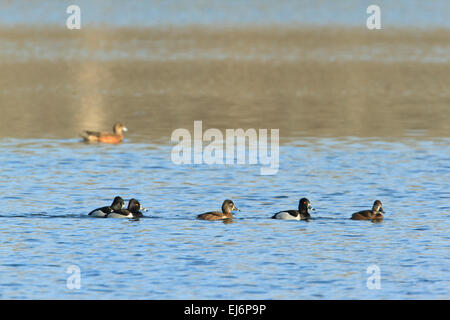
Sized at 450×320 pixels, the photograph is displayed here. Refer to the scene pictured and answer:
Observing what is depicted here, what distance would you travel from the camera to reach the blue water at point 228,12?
4053 inches

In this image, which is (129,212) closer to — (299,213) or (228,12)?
(299,213)

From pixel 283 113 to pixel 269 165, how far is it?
45.4 feet

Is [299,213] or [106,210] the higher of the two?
[106,210]

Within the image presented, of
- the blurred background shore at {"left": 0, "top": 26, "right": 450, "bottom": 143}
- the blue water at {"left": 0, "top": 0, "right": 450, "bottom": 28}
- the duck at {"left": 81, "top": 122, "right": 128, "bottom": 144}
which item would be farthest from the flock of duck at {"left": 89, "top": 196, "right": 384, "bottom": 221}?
the blue water at {"left": 0, "top": 0, "right": 450, "bottom": 28}

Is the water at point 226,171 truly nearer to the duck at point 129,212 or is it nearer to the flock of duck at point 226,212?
the flock of duck at point 226,212

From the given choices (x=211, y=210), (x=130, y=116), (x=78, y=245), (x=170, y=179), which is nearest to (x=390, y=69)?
(x=130, y=116)

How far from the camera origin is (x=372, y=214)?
919 inches

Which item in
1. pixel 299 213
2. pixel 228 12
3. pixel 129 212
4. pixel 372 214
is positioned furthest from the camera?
pixel 228 12

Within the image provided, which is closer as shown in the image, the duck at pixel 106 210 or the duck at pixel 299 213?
the duck at pixel 299 213

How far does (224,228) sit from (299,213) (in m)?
1.93

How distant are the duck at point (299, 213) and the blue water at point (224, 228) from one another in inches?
8.3

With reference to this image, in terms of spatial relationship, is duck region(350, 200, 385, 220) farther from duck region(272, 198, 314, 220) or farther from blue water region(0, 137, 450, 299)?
duck region(272, 198, 314, 220)

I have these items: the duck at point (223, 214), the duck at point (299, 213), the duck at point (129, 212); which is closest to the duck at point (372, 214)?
the duck at point (299, 213)

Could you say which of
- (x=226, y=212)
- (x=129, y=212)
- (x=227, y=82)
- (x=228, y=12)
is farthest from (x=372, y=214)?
(x=228, y=12)
